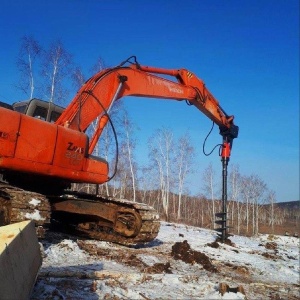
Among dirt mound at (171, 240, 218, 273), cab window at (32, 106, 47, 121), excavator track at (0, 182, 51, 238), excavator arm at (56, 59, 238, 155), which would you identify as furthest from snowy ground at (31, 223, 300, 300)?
cab window at (32, 106, 47, 121)

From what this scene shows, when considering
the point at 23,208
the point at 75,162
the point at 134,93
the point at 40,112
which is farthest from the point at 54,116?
the point at 23,208

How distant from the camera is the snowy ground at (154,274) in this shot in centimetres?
391

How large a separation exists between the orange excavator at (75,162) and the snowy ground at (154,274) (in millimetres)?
674

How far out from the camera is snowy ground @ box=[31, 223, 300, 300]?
3.91 metres

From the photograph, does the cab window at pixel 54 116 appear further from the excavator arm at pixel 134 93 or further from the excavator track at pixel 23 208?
the excavator track at pixel 23 208

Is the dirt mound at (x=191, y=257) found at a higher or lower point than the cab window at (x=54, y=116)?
lower

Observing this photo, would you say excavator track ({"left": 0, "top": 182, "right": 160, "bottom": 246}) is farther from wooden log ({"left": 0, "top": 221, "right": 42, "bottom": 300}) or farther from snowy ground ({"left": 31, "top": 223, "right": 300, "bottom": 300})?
wooden log ({"left": 0, "top": 221, "right": 42, "bottom": 300})

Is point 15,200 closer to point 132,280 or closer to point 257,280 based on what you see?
point 132,280

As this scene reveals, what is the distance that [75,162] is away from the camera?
680 centimetres

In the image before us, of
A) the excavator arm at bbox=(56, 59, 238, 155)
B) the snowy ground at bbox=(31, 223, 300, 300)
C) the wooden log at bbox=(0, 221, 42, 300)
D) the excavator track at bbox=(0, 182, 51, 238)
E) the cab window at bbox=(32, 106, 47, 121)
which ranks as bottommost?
the snowy ground at bbox=(31, 223, 300, 300)

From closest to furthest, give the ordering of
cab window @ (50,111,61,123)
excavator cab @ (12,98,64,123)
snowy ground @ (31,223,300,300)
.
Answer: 1. snowy ground @ (31,223,300,300)
2. excavator cab @ (12,98,64,123)
3. cab window @ (50,111,61,123)

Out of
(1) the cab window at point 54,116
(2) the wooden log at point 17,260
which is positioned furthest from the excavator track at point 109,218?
(2) the wooden log at point 17,260

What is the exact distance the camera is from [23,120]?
6000 millimetres

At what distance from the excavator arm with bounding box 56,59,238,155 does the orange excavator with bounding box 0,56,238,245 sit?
0.07 ft
